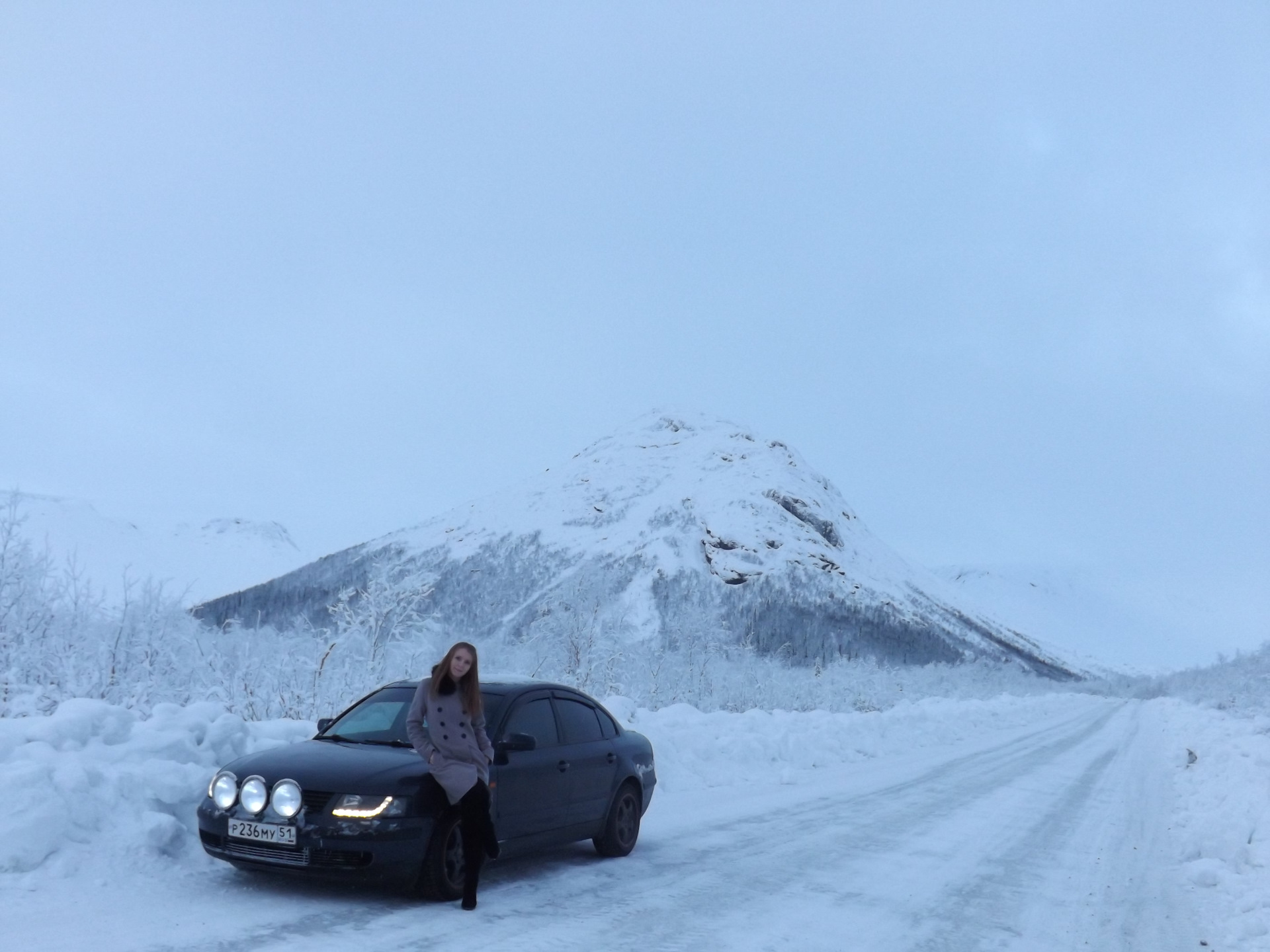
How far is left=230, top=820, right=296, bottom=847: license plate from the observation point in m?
6.34

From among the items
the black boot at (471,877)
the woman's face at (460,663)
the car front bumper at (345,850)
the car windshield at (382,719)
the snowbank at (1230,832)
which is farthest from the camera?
the car windshield at (382,719)

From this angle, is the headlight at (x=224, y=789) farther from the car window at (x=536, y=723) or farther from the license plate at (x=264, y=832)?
the car window at (x=536, y=723)

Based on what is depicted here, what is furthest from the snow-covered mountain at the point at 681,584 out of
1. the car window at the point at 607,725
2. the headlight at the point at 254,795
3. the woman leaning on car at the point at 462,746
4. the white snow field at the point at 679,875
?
the headlight at the point at 254,795

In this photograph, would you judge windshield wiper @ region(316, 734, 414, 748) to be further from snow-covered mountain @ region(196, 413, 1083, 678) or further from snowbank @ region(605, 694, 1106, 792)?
snow-covered mountain @ region(196, 413, 1083, 678)

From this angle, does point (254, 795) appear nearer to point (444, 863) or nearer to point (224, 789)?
point (224, 789)

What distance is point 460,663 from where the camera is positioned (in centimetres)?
654

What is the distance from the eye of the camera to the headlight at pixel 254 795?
6.47 m

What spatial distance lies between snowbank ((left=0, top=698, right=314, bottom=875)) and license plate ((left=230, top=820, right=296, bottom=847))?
79 centimetres

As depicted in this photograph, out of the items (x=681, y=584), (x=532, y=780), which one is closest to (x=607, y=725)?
(x=532, y=780)

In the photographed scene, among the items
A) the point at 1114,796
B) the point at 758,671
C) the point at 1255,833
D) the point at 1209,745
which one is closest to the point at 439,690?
the point at 1255,833

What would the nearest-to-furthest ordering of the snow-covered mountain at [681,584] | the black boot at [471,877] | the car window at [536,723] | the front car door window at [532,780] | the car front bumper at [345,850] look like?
the car front bumper at [345,850], the black boot at [471,877], the front car door window at [532,780], the car window at [536,723], the snow-covered mountain at [681,584]

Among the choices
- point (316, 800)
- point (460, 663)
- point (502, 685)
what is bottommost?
point (316, 800)

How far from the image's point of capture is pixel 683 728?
15.1m

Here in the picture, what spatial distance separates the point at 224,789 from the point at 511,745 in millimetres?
2051
